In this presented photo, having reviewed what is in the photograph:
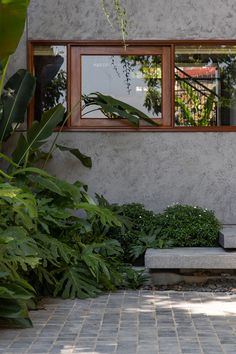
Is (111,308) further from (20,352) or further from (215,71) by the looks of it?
(215,71)

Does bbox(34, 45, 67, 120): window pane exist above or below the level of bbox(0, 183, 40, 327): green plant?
above

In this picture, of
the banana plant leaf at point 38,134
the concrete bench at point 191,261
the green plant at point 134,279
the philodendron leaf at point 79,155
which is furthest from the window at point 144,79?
the green plant at point 134,279

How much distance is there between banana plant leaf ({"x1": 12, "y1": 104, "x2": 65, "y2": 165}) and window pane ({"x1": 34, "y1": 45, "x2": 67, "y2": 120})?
0.80 m

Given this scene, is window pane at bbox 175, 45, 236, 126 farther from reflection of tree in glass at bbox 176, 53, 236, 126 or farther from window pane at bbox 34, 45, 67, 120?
window pane at bbox 34, 45, 67, 120

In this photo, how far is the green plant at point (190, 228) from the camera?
9.03 meters

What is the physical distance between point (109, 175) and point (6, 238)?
3649mm

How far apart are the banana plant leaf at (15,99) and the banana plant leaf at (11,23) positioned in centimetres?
96

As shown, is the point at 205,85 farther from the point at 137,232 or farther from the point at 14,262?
the point at 14,262

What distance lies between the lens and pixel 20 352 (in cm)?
599

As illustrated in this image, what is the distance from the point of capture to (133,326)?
22.4 ft

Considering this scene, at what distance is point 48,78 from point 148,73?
4.33 ft

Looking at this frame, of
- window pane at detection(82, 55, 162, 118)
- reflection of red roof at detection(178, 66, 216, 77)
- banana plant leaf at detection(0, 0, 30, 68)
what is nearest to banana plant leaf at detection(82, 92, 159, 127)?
window pane at detection(82, 55, 162, 118)

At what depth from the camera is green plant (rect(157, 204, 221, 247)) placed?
29.6 ft

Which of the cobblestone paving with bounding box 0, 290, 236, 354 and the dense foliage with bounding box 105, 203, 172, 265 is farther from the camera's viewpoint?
the dense foliage with bounding box 105, 203, 172, 265
